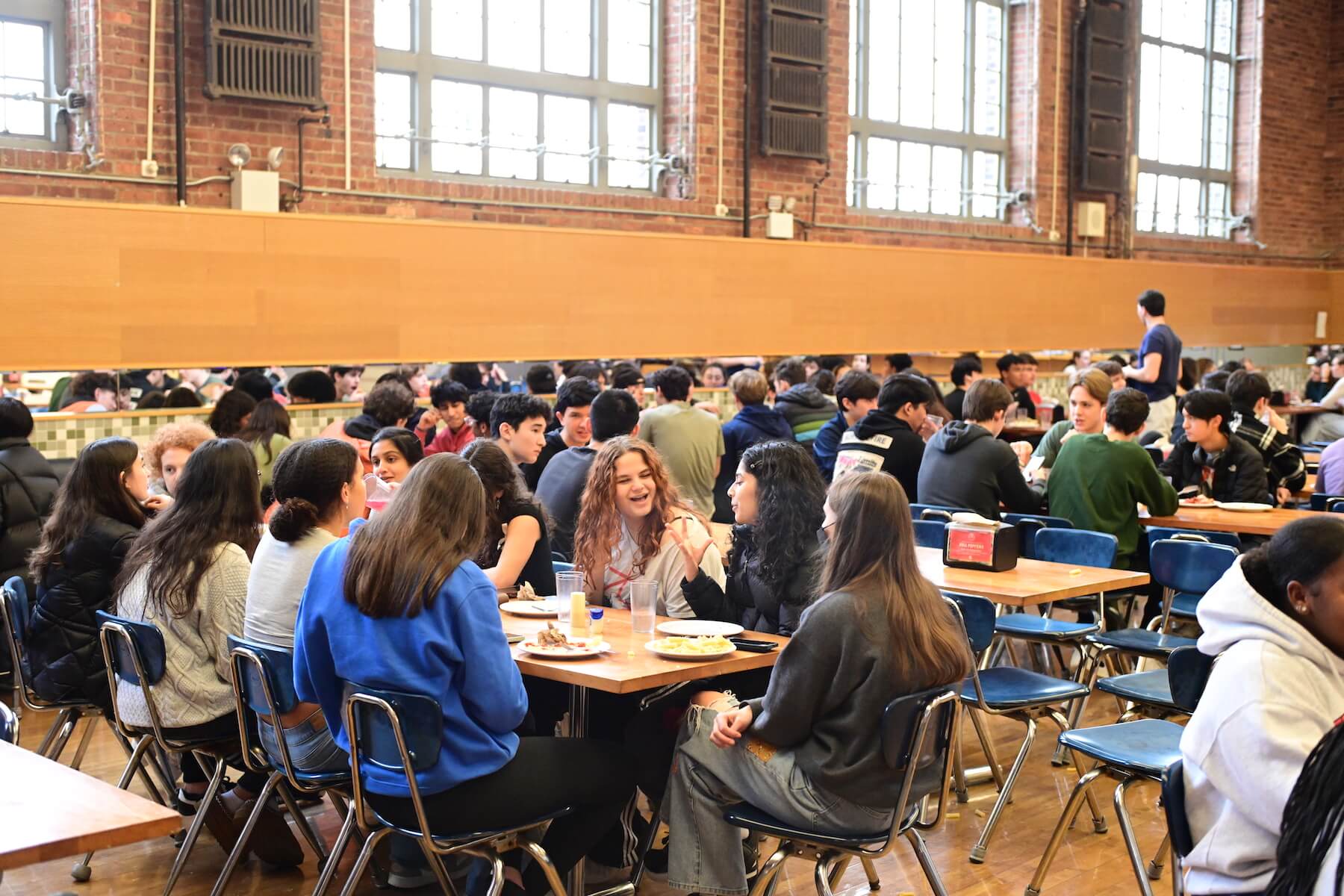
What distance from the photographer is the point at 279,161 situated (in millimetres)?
8492

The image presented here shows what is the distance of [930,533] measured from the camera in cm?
610

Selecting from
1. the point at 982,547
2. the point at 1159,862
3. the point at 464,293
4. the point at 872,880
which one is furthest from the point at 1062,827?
the point at 464,293

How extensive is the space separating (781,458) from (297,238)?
15.1ft

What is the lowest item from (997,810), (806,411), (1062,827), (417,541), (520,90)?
(997,810)

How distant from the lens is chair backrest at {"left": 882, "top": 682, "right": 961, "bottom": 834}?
10.3 ft

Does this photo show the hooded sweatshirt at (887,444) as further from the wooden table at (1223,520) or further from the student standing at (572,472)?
the student standing at (572,472)

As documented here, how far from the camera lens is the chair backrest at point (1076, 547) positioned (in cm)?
556

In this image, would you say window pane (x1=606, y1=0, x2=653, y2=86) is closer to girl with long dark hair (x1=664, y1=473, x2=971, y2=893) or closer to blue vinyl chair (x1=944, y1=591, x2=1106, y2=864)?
blue vinyl chair (x1=944, y1=591, x2=1106, y2=864)

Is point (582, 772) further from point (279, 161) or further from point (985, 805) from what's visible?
Result: point (279, 161)

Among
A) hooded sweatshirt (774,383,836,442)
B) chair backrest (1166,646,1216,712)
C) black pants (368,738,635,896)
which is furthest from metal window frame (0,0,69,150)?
chair backrest (1166,646,1216,712)

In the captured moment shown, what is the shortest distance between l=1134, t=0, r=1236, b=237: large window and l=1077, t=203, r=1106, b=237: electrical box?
842 millimetres

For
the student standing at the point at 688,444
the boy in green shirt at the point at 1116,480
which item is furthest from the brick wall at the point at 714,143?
the boy in green shirt at the point at 1116,480

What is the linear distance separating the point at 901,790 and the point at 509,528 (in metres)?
1.82

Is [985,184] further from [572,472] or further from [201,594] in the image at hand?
[201,594]
